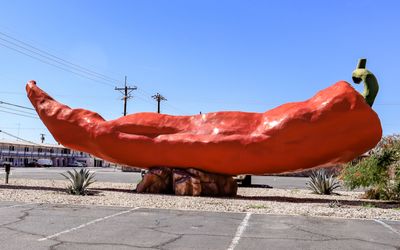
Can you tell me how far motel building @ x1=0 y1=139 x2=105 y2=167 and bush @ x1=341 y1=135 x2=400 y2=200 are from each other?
2186 inches

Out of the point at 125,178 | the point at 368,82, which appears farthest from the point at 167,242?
the point at 125,178

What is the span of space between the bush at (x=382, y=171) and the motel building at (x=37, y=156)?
5552cm

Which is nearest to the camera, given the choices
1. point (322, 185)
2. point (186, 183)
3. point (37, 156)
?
point (186, 183)

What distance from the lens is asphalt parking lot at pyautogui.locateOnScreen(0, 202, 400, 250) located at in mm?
6219

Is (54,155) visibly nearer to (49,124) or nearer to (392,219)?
(49,124)

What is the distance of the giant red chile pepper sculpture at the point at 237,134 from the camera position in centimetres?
1250

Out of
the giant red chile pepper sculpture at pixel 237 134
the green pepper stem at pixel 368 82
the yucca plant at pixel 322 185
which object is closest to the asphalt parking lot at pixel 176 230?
the giant red chile pepper sculpture at pixel 237 134

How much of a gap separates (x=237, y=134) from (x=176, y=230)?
6.63 metres

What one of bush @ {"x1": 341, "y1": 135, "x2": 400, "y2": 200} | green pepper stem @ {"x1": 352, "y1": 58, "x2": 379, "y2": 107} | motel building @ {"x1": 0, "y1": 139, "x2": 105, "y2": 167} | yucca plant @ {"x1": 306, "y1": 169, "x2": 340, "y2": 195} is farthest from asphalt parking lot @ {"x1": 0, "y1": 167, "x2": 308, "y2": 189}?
motel building @ {"x1": 0, "y1": 139, "x2": 105, "y2": 167}

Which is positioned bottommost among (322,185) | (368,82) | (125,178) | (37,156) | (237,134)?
(322,185)

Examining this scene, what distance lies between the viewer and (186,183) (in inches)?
546

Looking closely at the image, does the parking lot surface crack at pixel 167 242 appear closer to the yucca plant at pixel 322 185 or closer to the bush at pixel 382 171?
the bush at pixel 382 171

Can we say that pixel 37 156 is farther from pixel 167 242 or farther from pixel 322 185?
pixel 167 242

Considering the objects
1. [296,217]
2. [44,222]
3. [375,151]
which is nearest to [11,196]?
[44,222]
